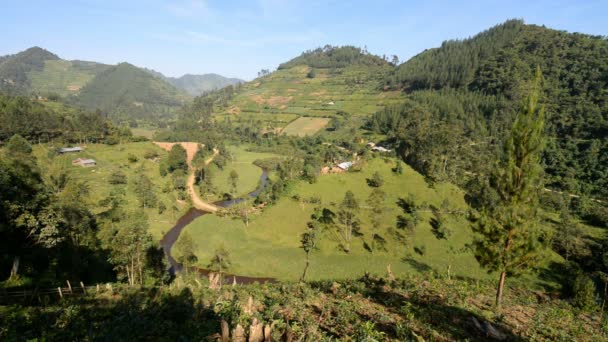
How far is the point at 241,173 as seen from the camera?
10900 cm

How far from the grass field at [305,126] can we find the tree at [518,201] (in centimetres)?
14123

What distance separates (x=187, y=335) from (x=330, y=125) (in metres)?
155

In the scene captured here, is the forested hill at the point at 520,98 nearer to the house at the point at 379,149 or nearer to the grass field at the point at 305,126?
the house at the point at 379,149

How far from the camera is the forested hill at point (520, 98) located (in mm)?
90562

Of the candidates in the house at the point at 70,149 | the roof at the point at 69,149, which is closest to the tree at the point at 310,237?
the house at the point at 70,149

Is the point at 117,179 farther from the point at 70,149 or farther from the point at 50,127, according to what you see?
the point at 50,127

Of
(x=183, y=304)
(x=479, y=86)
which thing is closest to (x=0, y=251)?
(x=183, y=304)

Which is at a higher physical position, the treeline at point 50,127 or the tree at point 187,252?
the treeline at point 50,127

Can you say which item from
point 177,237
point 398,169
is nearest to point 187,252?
point 177,237

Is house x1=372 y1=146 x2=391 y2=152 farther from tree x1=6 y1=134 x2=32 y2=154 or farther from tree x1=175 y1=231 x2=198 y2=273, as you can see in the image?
tree x1=6 y1=134 x2=32 y2=154

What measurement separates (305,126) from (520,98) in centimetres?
10485

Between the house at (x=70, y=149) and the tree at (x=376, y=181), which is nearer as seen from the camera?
the tree at (x=376, y=181)

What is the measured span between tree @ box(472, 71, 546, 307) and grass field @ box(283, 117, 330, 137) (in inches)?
5560

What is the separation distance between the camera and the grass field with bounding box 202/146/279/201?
93000mm
